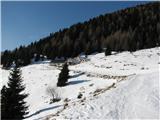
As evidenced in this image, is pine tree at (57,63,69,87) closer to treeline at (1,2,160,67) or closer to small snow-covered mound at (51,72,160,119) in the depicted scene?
small snow-covered mound at (51,72,160,119)

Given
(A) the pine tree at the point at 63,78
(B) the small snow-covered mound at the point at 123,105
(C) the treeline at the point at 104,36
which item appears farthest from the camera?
(C) the treeline at the point at 104,36

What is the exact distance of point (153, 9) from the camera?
439 feet

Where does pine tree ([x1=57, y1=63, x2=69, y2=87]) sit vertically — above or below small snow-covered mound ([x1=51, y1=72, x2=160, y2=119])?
above

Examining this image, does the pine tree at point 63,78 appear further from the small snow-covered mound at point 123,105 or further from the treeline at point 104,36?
the treeline at point 104,36

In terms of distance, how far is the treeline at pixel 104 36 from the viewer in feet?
331

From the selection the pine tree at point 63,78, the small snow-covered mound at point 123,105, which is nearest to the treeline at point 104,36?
the pine tree at point 63,78

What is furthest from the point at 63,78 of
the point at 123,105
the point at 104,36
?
the point at 104,36

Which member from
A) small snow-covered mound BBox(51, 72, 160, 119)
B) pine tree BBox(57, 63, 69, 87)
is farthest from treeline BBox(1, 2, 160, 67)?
small snow-covered mound BBox(51, 72, 160, 119)

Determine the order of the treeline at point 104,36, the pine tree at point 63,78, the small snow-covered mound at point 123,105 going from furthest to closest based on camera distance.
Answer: the treeline at point 104,36 → the pine tree at point 63,78 → the small snow-covered mound at point 123,105

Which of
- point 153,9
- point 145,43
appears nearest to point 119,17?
point 153,9

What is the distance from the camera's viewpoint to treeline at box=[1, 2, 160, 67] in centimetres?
10088

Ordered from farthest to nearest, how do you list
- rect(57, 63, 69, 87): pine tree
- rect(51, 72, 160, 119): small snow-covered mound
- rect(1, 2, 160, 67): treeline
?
rect(1, 2, 160, 67): treeline
rect(57, 63, 69, 87): pine tree
rect(51, 72, 160, 119): small snow-covered mound

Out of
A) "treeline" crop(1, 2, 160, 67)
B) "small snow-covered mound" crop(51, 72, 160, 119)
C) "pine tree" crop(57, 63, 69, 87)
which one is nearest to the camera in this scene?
"small snow-covered mound" crop(51, 72, 160, 119)

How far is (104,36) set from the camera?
11969 cm
